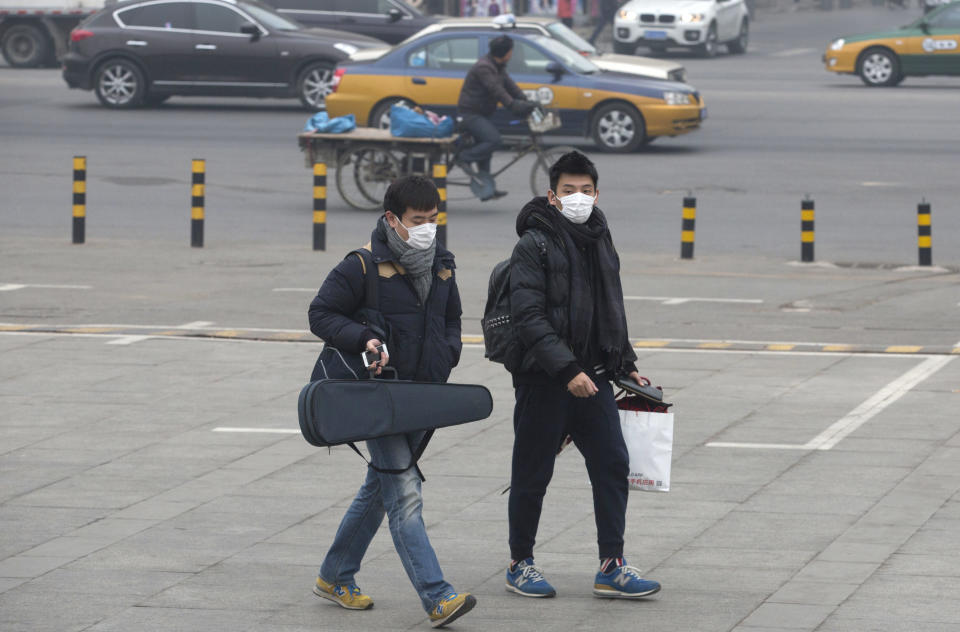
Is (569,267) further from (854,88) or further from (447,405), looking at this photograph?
(854,88)

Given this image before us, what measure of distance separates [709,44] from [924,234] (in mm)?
24415

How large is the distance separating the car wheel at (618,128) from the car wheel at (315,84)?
565 cm

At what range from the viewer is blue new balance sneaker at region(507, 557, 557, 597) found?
264 inches

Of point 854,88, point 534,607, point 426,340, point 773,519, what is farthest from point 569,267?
point 854,88

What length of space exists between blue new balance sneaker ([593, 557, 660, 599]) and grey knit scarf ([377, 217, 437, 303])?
120 centimetres

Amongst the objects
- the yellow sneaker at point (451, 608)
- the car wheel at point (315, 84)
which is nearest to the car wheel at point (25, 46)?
the car wheel at point (315, 84)

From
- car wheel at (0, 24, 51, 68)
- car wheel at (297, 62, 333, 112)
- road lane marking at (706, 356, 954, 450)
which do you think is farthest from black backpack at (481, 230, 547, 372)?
car wheel at (0, 24, 51, 68)

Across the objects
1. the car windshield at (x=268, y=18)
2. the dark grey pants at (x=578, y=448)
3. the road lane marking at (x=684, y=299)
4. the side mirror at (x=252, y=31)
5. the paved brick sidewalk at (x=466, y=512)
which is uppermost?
the car windshield at (x=268, y=18)

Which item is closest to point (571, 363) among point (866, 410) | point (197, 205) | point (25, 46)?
point (866, 410)

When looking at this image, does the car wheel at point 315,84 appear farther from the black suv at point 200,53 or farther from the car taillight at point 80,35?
the car taillight at point 80,35

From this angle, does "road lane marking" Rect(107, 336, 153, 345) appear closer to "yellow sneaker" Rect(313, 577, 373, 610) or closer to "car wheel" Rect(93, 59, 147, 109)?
"yellow sneaker" Rect(313, 577, 373, 610)

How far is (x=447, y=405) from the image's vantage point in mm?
6496

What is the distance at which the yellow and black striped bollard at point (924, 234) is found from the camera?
16391mm

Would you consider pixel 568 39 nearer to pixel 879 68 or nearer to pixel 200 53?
pixel 200 53
